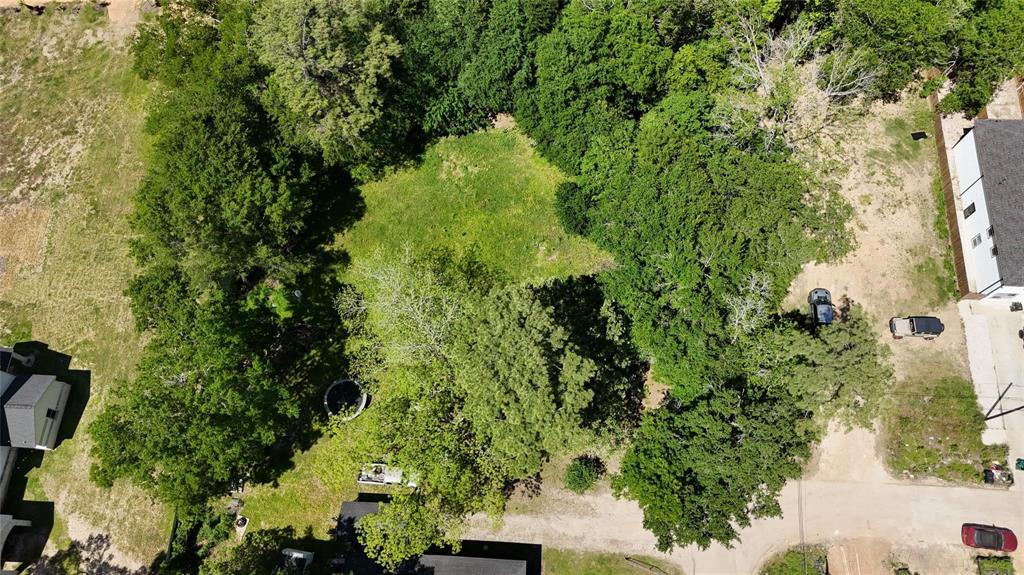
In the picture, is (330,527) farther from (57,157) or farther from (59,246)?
(57,157)

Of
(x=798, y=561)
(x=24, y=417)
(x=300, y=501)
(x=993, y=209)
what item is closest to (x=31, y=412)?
(x=24, y=417)

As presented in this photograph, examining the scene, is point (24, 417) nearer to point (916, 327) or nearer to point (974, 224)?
point (916, 327)

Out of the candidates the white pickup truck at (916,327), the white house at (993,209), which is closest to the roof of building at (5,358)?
the white pickup truck at (916,327)

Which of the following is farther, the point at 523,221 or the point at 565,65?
the point at 523,221

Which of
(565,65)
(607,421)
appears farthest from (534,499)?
(565,65)

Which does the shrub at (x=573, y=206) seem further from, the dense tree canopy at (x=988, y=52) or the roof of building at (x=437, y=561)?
the dense tree canopy at (x=988, y=52)

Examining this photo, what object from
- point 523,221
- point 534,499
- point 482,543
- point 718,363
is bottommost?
point 482,543

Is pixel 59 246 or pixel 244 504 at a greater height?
pixel 59 246
